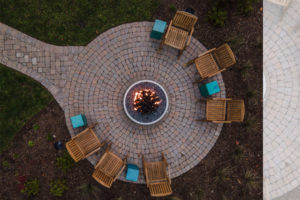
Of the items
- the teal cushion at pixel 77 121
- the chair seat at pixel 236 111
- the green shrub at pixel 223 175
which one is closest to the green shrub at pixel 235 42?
the chair seat at pixel 236 111

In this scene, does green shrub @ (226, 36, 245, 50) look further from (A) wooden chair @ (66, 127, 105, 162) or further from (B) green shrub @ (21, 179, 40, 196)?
(B) green shrub @ (21, 179, 40, 196)

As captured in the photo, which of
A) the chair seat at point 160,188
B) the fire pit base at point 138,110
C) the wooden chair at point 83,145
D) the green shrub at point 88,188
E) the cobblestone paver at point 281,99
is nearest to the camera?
the wooden chair at point 83,145

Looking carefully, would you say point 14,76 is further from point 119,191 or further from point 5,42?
point 119,191

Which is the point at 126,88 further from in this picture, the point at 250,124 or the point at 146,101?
the point at 250,124

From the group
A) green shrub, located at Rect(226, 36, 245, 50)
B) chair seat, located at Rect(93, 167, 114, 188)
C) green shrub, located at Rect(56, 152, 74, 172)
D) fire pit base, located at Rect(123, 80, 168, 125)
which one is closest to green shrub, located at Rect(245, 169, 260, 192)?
fire pit base, located at Rect(123, 80, 168, 125)

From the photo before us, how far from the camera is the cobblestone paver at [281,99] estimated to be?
10.2 meters

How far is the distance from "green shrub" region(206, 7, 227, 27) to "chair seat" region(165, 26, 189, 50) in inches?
67.0

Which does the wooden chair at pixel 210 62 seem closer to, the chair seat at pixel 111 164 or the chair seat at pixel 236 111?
the chair seat at pixel 236 111

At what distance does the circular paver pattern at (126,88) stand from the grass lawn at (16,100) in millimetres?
1344

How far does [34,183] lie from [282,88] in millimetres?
12325

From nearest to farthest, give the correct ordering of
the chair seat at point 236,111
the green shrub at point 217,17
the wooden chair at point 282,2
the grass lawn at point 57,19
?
the chair seat at point 236,111 → the green shrub at point 217,17 → the grass lawn at point 57,19 → the wooden chair at point 282,2

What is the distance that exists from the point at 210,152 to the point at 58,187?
7.06 metres

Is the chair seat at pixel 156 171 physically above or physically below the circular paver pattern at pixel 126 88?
below

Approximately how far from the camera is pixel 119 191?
31.9 ft
